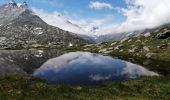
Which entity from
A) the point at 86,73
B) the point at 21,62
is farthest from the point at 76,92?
the point at 21,62

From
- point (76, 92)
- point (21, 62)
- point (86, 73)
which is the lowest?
point (76, 92)

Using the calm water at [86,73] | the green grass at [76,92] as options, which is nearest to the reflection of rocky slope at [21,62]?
the calm water at [86,73]

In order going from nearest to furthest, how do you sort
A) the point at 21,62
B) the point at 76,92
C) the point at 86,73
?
the point at 76,92 → the point at 86,73 → the point at 21,62

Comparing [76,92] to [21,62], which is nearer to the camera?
[76,92]

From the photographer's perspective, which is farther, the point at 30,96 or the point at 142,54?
the point at 142,54

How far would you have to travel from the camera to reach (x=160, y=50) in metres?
156

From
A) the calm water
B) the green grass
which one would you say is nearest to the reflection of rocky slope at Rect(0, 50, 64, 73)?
the calm water

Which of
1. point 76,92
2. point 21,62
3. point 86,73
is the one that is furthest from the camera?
point 21,62

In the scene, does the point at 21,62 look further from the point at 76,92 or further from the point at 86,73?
the point at 76,92

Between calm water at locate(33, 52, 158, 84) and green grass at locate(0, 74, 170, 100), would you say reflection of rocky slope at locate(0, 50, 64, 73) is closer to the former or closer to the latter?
calm water at locate(33, 52, 158, 84)

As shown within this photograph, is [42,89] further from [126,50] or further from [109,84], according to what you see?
[126,50]

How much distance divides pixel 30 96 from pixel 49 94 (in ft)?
12.6

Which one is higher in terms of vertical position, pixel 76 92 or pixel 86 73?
pixel 86 73

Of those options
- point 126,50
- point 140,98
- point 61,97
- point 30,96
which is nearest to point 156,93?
point 140,98
